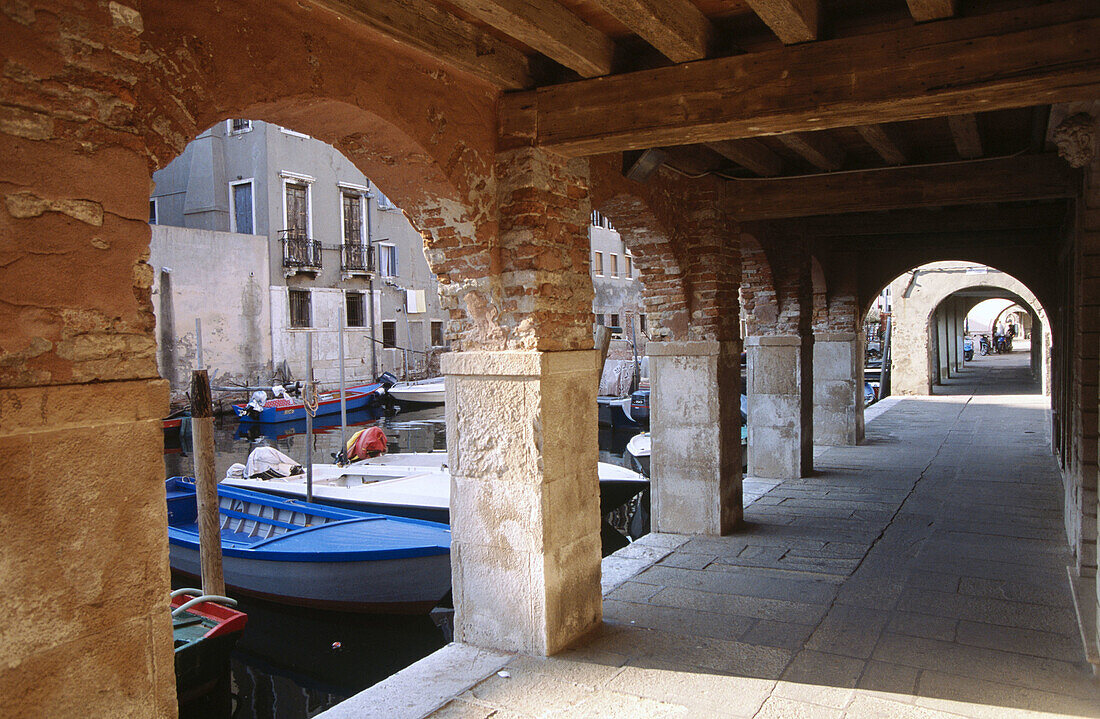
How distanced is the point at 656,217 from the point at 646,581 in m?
2.48

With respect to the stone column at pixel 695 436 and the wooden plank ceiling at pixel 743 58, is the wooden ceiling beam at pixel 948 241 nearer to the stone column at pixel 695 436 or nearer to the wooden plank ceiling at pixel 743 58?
the stone column at pixel 695 436

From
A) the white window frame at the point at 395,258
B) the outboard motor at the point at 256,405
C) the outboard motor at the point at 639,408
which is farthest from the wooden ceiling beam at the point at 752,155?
the white window frame at the point at 395,258

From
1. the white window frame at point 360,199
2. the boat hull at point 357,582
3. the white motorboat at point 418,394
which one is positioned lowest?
the boat hull at point 357,582

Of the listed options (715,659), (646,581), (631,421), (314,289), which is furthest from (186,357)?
(715,659)

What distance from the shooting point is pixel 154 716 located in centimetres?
218

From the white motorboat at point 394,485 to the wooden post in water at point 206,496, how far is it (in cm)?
251

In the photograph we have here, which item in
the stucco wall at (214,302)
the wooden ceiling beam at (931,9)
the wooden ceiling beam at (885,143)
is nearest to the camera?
the wooden ceiling beam at (931,9)

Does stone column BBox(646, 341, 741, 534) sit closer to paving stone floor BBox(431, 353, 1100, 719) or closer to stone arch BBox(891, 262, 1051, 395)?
paving stone floor BBox(431, 353, 1100, 719)

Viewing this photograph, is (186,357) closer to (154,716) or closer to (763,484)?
(763,484)

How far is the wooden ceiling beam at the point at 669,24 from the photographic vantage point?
113 inches

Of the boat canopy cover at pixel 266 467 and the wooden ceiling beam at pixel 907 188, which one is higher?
the wooden ceiling beam at pixel 907 188

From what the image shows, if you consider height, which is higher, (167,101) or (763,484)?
(167,101)

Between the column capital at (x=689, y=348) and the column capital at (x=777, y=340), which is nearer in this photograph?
the column capital at (x=689, y=348)

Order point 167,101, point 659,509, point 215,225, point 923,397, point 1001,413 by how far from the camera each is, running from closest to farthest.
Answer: point 167,101 < point 659,509 < point 1001,413 < point 923,397 < point 215,225
